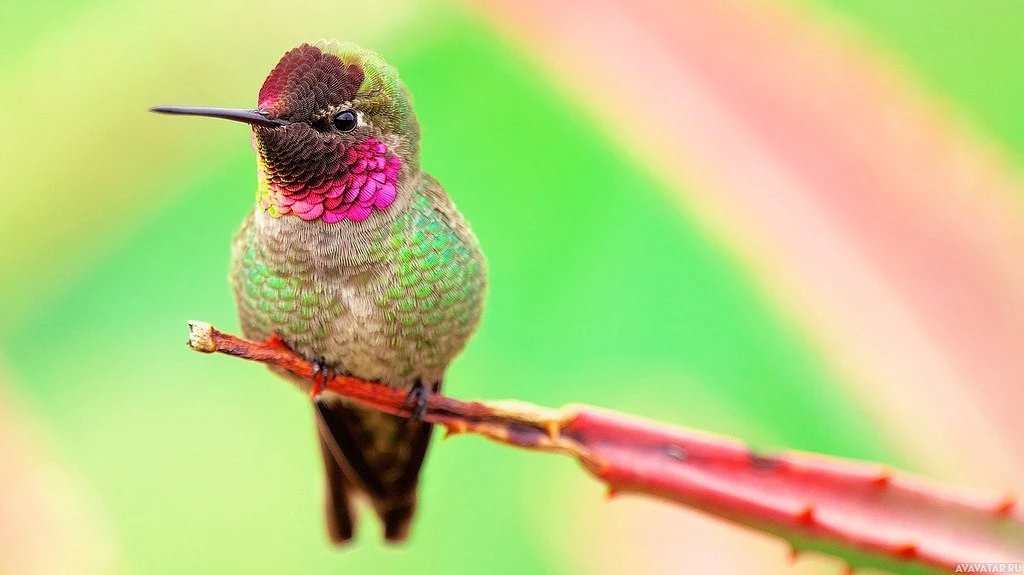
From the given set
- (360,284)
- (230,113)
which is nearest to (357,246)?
(360,284)

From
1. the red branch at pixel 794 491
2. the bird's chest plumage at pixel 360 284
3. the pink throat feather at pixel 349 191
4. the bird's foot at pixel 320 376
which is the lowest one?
the red branch at pixel 794 491

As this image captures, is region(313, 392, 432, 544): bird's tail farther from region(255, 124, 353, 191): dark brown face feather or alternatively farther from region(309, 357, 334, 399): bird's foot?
region(255, 124, 353, 191): dark brown face feather

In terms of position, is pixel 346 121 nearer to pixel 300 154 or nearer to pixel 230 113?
pixel 300 154

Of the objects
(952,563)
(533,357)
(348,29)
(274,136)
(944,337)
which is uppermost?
(348,29)

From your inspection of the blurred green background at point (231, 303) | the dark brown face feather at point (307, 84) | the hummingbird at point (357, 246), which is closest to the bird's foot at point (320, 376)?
the hummingbird at point (357, 246)

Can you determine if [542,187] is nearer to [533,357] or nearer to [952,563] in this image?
[533,357]

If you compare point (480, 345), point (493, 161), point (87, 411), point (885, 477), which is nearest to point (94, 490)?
point (87, 411)

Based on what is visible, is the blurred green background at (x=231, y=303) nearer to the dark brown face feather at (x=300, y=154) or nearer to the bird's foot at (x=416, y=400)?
the bird's foot at (x=416, y=400)
